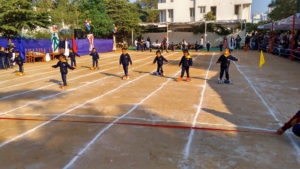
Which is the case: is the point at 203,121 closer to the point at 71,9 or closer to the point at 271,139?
the point at 271,139

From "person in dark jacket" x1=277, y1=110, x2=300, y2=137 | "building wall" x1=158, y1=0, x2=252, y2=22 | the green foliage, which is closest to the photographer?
"person in dark jacket" x1=277, y1=110, x2=300, y2=137

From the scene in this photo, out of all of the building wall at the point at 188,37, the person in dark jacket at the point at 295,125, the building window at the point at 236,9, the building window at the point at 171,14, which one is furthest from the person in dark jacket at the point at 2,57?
the building window at the point at 236,9

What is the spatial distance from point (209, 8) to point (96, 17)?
21.1 meters

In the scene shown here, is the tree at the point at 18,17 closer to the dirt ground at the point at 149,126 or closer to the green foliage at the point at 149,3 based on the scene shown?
the dirt ground at the point at 149,126

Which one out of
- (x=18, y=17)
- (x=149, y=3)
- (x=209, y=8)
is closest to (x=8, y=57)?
(x=18, y=17)

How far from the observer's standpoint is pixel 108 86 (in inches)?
404

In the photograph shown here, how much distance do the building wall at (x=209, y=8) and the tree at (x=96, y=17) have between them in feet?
54.4

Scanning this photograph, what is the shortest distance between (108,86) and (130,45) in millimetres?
32006

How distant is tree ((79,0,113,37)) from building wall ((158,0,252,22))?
54.4 ft

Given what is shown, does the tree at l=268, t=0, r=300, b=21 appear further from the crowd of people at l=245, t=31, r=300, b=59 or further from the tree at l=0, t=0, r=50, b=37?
the tree at l=0, t=0, r=50, b=37

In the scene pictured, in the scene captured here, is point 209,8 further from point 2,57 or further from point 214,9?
point 2,57

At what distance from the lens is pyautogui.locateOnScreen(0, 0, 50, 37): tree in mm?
19016

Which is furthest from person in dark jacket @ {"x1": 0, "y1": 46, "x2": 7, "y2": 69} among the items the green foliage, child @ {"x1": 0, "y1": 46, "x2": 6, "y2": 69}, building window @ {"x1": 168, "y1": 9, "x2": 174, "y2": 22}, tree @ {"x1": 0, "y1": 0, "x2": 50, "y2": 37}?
the green foliage

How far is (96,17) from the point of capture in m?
33.0
